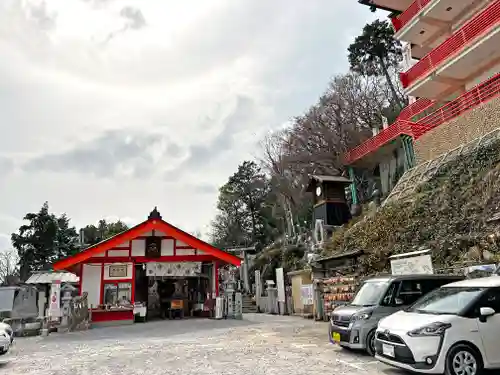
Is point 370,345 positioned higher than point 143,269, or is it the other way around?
point 143,269

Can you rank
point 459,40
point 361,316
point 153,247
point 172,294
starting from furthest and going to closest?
point 172,294 → point 459,40 → point 153,247 → point 361,316

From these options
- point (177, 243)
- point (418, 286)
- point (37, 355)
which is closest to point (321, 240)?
point (177, 243)

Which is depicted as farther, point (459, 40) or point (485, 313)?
point (459, 40)

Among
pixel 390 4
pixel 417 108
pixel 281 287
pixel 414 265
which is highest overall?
pixel 390 4

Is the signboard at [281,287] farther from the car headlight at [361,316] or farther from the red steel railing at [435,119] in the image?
the car headlight at [361,316]

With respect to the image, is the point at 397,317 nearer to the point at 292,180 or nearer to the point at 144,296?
the point at 144,296

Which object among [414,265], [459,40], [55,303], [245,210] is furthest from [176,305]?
[245,210]

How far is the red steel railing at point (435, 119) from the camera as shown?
16.8 meters

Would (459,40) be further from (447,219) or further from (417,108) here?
(447,219)

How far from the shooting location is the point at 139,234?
18.3 metres

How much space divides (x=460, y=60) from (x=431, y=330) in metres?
17.0

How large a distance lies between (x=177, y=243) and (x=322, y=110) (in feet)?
61.8

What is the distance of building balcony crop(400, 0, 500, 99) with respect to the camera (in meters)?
17.3

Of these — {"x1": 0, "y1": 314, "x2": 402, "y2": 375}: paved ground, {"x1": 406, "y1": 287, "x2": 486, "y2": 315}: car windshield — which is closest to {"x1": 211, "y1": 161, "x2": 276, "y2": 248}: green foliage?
{"x1": 0, "y1": 314, "x2": 402, "y2": 375}: paved ground
